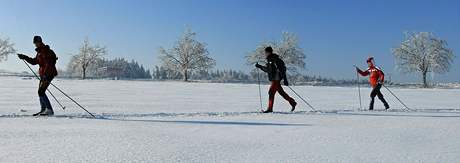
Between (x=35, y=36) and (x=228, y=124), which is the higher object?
(x=35, y=36)

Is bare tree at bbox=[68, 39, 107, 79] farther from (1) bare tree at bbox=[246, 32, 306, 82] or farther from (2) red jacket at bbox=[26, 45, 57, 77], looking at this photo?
(2) red jacket at bbox=[26, 45, 57, 77]

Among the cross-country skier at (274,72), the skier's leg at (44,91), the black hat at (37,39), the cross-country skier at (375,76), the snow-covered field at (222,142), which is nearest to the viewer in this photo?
the snow-covered field at (222,142)

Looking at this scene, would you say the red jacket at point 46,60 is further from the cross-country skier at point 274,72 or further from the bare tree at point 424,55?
the bare tree at point 424,55

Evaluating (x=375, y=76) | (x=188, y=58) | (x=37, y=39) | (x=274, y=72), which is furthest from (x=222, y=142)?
(x=188, y=58)

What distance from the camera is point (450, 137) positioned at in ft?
21.4

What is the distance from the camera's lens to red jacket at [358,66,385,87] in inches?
538

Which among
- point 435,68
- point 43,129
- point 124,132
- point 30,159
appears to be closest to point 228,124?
point 124,132

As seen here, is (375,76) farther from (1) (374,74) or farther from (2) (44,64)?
(2) (44,64)

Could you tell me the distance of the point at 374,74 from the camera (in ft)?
45.3

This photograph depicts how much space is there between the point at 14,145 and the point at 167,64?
208ft

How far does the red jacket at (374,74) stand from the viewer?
44.9 ft

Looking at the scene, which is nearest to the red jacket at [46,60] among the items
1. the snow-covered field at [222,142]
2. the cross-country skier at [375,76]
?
the snow-covered field at [222,142]

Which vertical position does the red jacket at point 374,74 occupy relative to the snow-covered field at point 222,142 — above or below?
above

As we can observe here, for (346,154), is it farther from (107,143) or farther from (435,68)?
(435,68)
